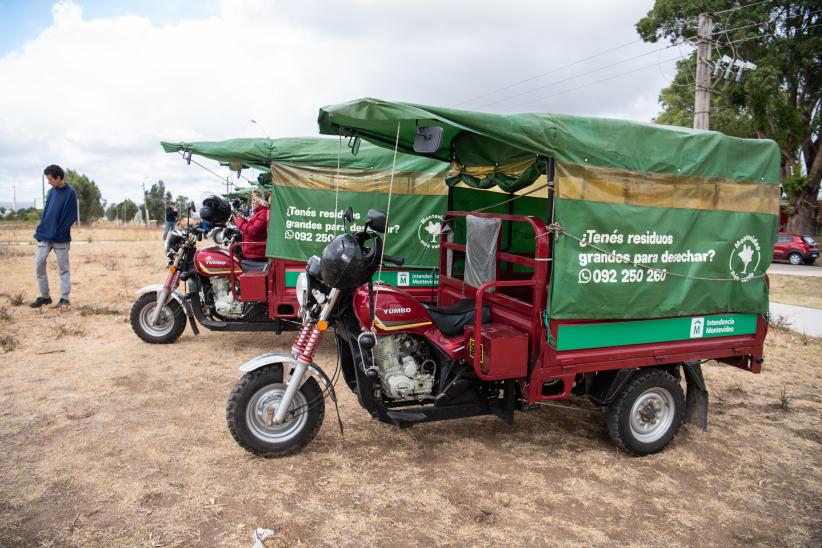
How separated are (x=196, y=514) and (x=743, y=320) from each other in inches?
163

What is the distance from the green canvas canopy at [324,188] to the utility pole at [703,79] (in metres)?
7.61

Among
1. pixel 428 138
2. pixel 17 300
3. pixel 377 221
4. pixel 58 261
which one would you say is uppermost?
pixel 428 138

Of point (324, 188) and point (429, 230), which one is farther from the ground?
point (324, 188)

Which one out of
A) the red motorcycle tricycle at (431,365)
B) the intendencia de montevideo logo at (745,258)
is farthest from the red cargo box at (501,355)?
the intendencia de montevideo logo at (745,258)

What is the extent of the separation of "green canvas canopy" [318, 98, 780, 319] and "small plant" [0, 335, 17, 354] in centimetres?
458

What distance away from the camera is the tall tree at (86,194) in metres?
38.5

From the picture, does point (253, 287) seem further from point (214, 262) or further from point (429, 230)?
point (429, 230)

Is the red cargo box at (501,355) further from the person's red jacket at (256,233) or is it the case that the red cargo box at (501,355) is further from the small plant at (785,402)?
the person's red jacket at (256,233)

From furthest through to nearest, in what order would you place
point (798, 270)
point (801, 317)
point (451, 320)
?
point (798, 270), point (801, 317), point (451, 320)

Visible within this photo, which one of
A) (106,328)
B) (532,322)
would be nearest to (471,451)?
(532,322)

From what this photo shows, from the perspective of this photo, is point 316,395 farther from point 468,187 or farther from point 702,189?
point 702,189

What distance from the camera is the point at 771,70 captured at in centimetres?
1972

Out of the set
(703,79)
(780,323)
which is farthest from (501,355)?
(703,79)

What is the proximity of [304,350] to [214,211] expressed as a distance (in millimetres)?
4289
